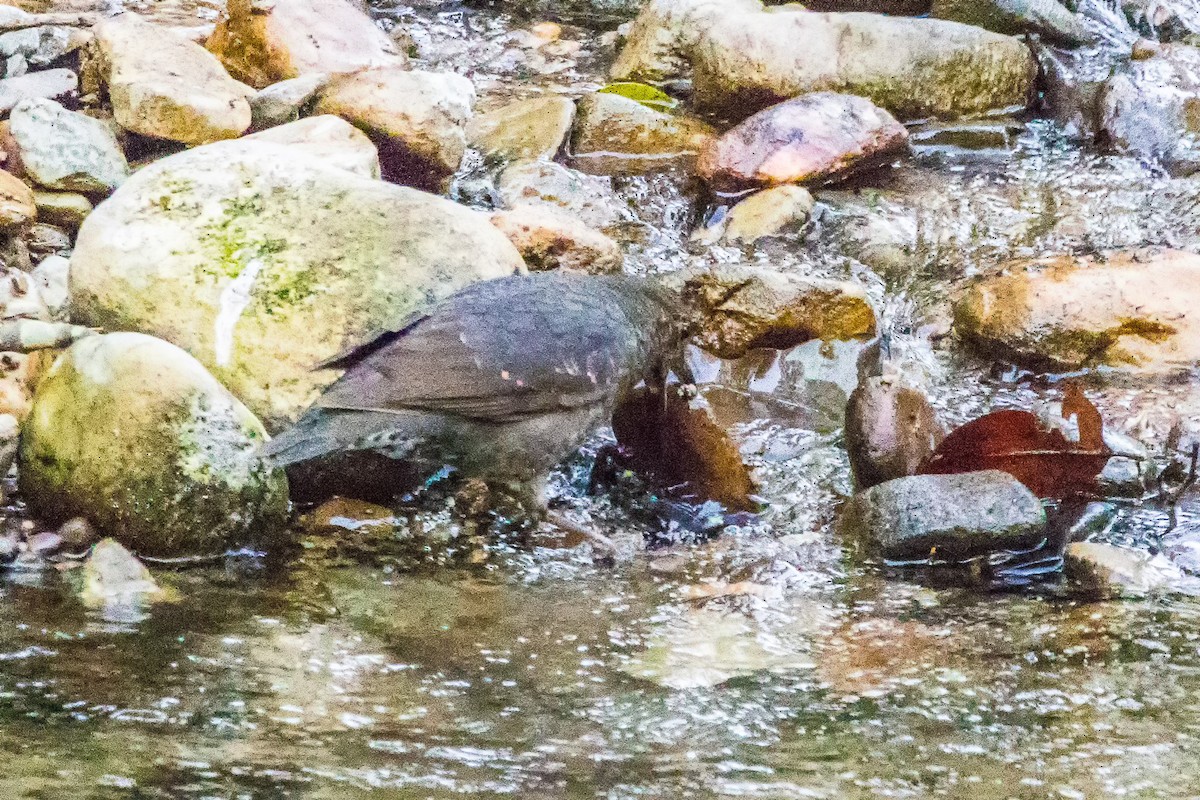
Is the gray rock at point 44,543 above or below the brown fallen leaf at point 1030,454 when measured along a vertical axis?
below

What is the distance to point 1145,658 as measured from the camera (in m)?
2.76

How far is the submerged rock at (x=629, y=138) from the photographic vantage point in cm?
659

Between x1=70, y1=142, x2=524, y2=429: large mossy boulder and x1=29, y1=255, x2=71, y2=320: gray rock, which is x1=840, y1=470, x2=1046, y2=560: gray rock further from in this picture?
x1=29, y1=255, x2=71, y2=320: gray rock

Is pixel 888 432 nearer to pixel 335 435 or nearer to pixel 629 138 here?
pixel 335 435

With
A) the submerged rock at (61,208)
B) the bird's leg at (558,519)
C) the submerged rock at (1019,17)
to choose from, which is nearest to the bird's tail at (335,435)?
the bird's leg at (558,519)

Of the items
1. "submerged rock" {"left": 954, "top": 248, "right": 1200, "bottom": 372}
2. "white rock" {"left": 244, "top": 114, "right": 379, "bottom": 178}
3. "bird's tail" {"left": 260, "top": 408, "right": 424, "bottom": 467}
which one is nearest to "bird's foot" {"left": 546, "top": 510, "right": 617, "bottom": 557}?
"bird's tail" {"left": 260, "top": 408, "right": 424, "bottom": 467}

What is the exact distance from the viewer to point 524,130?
6.59 meters

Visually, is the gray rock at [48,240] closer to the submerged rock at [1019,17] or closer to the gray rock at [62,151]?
the gray rock at [62,151]

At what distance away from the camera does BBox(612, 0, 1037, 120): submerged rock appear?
6.83 m

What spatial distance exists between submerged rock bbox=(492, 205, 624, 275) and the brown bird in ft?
2.44

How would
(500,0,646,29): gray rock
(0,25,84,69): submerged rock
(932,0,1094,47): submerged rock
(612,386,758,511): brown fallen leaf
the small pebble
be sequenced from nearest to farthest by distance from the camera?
(612,386,758,511): brown fallen leaf, (0,25,84,69): submerged rock, (932,0,1094,47): submerged rock, the small pebble, (500,0,646,29): gray rock

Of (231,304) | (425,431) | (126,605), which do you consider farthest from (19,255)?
(126,605)

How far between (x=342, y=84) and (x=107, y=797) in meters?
4.70

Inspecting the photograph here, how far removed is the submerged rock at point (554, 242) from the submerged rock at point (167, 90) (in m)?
1.52
